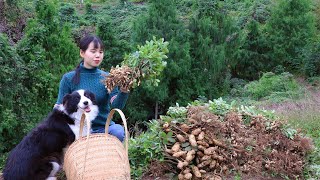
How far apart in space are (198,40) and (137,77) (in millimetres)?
14510

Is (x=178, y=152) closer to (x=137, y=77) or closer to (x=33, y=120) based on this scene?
(x=137, y=77)

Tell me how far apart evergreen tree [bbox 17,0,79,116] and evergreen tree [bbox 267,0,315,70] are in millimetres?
11480

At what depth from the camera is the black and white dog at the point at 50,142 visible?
375cm

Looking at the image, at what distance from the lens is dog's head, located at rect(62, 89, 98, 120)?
4.00 m

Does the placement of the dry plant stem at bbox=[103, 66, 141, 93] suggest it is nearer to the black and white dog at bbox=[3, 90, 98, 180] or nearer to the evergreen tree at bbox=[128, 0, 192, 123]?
the black and white dog at bbox=[3, 90, 98, 180]

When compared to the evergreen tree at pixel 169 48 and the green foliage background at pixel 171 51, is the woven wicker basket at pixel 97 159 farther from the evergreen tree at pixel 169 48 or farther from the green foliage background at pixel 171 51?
the evergreen tree at pixel 169 48

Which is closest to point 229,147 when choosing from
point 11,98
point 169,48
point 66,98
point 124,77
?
point 124,77

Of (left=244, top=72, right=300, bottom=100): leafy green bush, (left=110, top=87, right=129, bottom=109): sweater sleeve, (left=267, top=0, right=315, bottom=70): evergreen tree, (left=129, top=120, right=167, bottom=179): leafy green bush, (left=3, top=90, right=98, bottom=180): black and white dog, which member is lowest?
(left=244, top=72, right=300, bottom=100): leafy green bush

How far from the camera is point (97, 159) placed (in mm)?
3461

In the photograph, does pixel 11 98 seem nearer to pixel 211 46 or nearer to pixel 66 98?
pixel 66 98

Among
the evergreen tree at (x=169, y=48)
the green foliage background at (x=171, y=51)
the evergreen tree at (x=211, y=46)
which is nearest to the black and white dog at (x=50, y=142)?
the green foliage background at (x=171, y=51)

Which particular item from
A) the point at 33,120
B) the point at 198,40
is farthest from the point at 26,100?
the point at 198,40

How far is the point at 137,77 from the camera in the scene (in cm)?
393

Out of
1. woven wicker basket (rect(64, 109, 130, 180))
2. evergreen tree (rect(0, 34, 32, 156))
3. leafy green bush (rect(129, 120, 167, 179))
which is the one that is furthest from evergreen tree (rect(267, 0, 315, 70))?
woven wicker basket (rect(64, 109, 130, 180))
